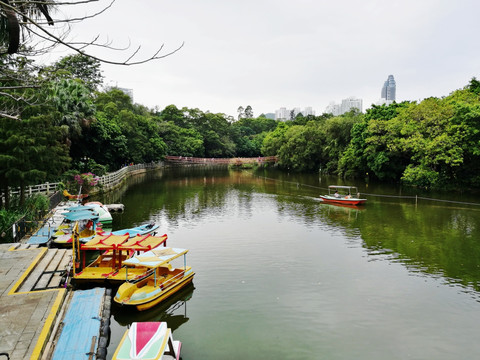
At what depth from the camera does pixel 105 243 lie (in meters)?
13.4

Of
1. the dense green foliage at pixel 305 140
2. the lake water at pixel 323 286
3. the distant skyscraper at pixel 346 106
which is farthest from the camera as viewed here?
the distant skyscraper at pixel 346 106

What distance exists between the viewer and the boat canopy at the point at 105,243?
1315 cm

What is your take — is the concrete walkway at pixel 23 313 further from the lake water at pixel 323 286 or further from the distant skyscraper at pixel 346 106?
the distant skyscraper at pixel 346 106

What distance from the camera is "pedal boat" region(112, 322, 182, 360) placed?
7184 mm

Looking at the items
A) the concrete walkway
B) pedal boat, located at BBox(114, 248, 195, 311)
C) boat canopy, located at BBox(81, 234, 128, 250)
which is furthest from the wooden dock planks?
pedal boat, located at BBox(114, 248, 195, 311)

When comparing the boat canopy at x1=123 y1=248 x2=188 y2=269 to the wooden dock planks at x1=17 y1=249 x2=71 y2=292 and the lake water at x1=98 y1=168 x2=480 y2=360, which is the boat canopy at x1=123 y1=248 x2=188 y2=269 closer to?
the lake water at x1=98 y1=168 x2=480 y2=360

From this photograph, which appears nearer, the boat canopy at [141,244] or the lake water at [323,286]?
the lake water at [323,286]

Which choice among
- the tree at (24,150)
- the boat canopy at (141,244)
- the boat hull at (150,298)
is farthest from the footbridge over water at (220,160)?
the boat hull at (150,298)

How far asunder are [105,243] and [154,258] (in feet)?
8.72

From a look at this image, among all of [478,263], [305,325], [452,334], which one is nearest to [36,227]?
[305,325]

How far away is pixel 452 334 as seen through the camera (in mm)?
9805

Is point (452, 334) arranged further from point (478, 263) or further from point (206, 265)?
point (206, 265)

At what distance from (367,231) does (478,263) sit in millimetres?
6421

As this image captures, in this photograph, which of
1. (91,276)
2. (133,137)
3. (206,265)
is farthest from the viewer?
(133,137)
